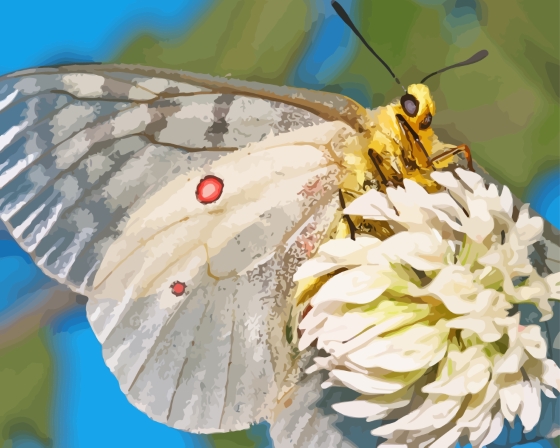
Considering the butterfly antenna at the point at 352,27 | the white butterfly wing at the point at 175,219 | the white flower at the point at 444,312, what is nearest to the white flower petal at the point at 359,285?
the white flower at the point at 444,312

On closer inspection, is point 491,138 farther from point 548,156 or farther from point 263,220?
point 263,220

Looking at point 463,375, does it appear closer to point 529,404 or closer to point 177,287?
point 529,404

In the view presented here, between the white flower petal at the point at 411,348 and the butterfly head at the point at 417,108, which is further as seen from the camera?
the butterfly head at the point at 417,108

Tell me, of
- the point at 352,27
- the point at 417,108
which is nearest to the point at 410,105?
the point at 417,108

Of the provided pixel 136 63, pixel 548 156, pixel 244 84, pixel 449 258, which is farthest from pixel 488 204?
pixel 136 63

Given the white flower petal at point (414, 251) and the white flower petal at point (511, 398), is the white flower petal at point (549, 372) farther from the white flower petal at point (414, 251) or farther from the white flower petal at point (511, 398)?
the white flower petal at point (414, 251)

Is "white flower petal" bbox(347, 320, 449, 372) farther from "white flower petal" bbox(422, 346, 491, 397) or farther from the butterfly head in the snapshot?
the butterfly head

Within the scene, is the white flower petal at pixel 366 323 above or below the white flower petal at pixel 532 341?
above
